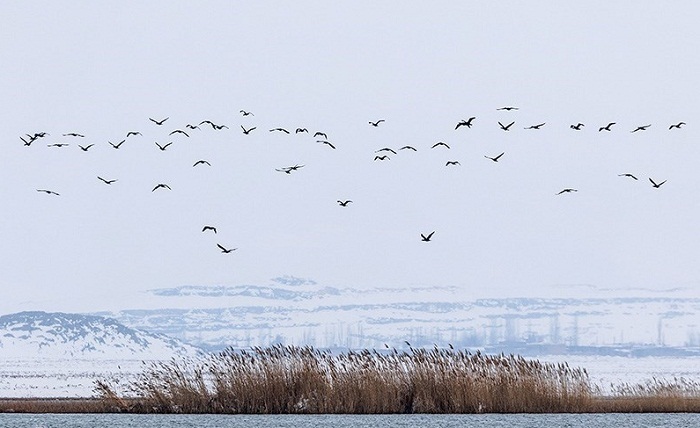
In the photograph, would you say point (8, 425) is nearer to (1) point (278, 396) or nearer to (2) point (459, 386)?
(1) point (278, 396)

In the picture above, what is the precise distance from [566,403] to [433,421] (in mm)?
4019

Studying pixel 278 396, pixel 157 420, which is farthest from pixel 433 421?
pixel 157 420

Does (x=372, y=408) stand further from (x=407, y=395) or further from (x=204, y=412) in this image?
(x=204, y=412)

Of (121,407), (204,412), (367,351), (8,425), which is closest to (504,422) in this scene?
(367,351)

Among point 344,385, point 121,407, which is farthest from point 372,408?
point 121,407

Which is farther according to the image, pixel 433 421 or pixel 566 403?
pixel 566 403

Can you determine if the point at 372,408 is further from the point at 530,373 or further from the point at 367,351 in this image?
the point at 530,373

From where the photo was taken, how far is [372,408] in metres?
32.9

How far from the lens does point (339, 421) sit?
32.0 metres

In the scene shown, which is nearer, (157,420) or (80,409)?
(157,420)

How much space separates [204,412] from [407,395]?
16.2 feet

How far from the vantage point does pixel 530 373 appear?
110 ft

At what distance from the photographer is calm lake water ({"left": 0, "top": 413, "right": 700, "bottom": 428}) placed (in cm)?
3117

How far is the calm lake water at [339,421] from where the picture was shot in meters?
31.2
